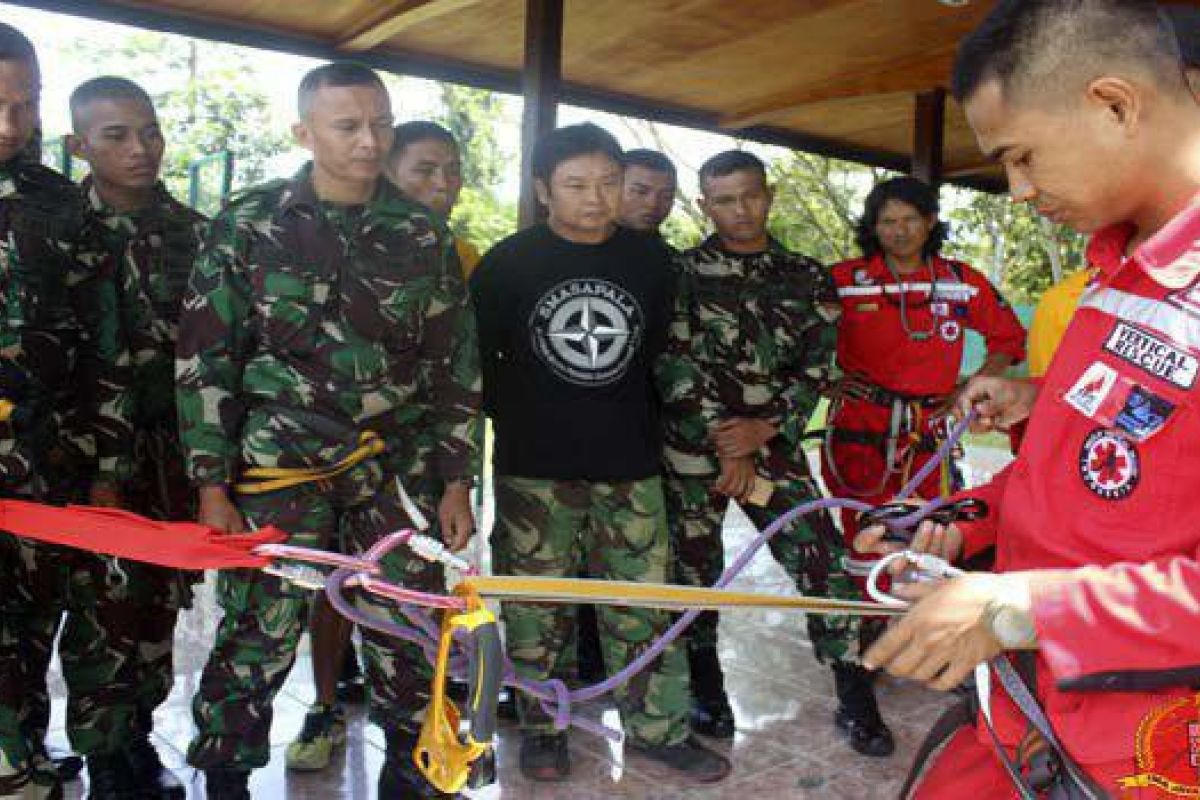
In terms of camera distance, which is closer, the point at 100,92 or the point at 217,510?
the point at 217,510

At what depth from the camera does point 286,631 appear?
279 cm

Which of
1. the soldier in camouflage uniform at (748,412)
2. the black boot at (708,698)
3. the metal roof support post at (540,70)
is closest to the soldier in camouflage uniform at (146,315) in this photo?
Answer: the soldier in camouflage uniform at (748,412)

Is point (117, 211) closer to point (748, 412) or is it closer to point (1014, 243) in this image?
point (748, 412)

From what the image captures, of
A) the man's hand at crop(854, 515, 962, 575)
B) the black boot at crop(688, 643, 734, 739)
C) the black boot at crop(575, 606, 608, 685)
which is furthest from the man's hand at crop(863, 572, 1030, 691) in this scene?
the black boot at crop(575, 606, 608, 685)

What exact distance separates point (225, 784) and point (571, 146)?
206cm

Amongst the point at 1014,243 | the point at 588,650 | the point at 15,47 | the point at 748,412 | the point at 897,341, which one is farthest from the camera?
the point at 1014,243

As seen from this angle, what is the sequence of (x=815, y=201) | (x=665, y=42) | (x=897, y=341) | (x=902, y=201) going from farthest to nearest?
(x=815, y=201)
(x=665, y=42)
(x=902, y=201)
(x=897, y=341)

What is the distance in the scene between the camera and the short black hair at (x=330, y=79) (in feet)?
9.62

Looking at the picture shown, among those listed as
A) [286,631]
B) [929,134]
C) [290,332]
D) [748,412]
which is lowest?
[286,631]

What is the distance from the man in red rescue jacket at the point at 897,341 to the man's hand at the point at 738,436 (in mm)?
557

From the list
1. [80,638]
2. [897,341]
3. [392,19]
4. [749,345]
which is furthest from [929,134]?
[80,638]

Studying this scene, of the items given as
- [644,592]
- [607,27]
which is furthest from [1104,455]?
[607,27]

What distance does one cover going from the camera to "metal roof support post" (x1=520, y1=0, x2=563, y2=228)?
4801 mm

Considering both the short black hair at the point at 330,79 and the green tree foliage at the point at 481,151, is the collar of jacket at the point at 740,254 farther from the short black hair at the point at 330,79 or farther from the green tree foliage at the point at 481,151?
the green tree foliage at the point at 481,151
